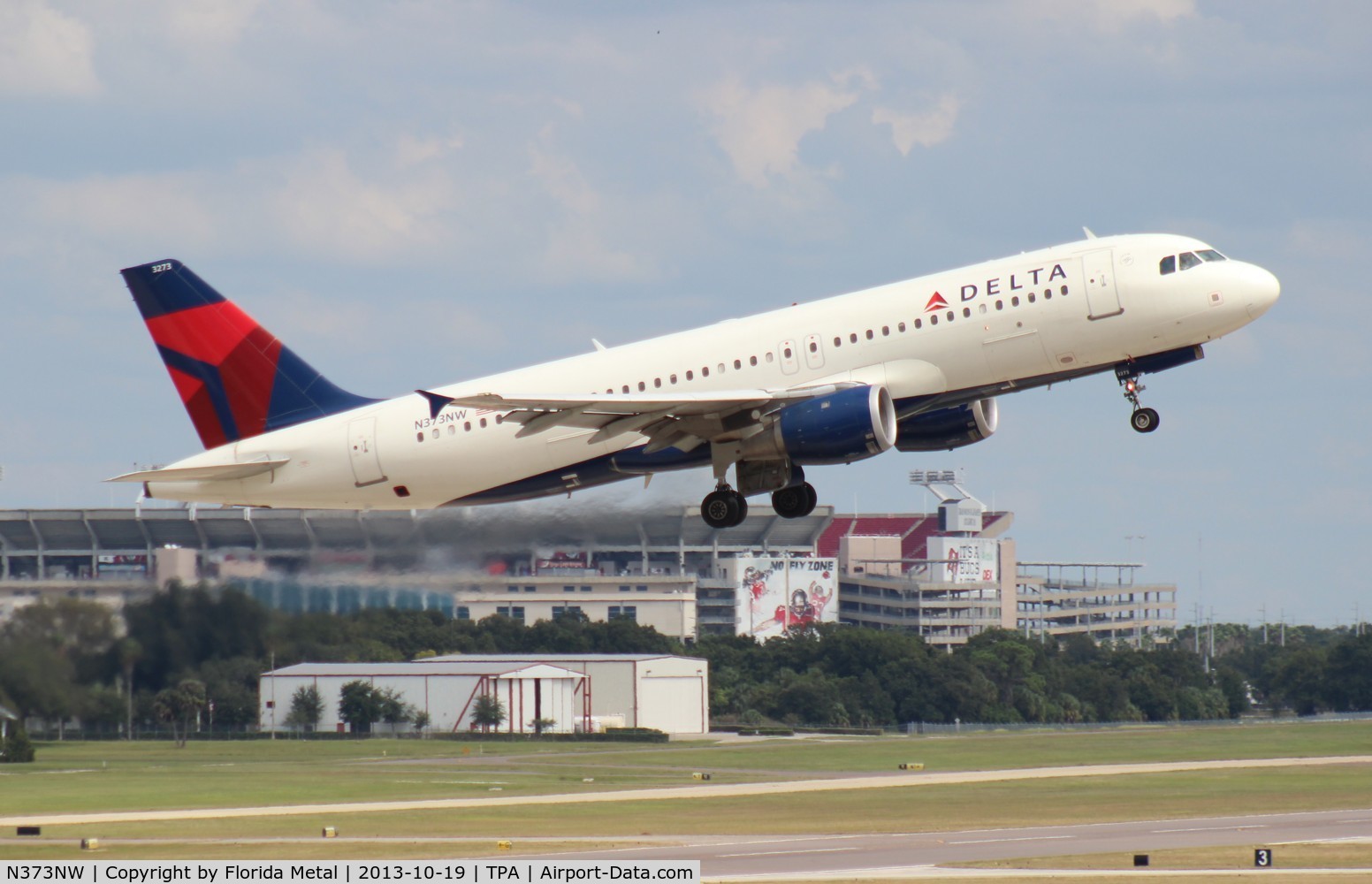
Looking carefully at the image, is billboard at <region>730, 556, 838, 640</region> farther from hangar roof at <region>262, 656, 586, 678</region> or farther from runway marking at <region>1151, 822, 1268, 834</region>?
runway marking at <region>1151, 822, 1268, 834</region>

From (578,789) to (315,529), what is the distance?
91.3 ft

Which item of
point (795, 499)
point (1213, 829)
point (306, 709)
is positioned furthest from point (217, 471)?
point (306, 709)

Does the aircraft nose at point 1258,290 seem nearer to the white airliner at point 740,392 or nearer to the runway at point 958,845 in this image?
the white airliner at point 740,392

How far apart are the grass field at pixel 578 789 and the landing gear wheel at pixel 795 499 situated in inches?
583

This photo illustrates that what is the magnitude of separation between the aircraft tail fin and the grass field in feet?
43.3

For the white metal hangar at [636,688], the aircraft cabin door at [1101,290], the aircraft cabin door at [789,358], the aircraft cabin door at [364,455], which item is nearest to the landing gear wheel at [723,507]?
the aircraft cabin door at [789,358]

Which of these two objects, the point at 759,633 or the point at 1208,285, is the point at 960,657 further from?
the point at 1208,285

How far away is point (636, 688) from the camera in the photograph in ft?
395

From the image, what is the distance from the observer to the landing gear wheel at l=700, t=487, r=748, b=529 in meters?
47.3

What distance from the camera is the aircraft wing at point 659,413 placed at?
42.8m

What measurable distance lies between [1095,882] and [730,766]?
50682mm

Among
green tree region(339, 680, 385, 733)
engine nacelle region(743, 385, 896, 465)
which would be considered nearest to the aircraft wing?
engine nacelle region(743, 385, 896, 465)

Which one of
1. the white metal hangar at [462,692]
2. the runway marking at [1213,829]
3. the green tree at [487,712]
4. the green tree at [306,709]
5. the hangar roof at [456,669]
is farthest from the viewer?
the green tree at [487,712]

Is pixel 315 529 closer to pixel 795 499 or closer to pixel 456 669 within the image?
pixel 795 499
